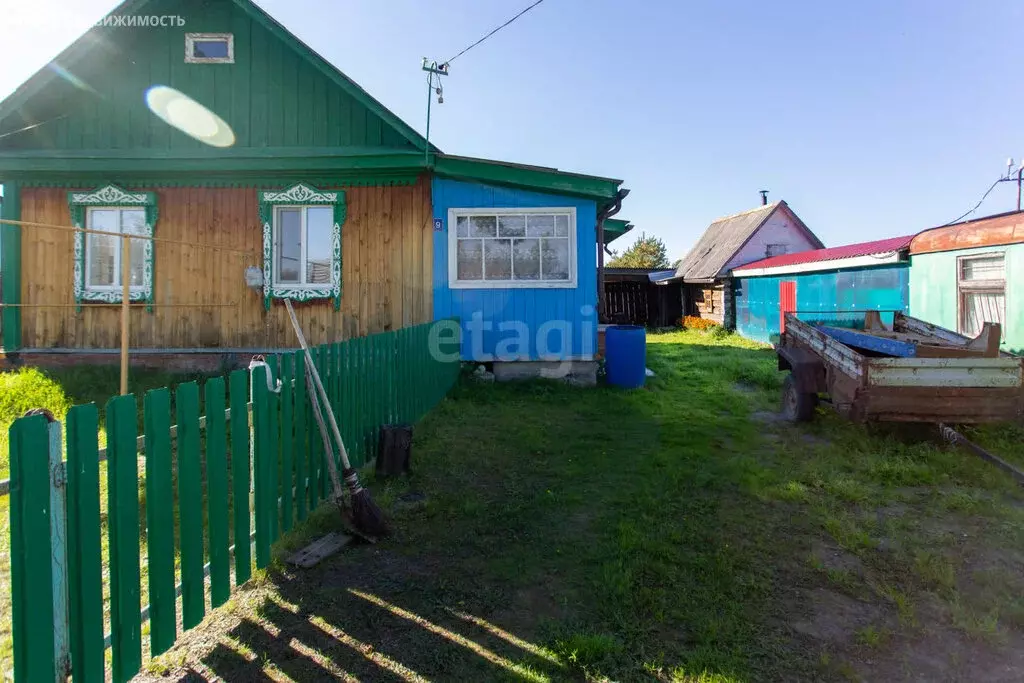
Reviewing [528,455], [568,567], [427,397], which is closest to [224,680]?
[568,567]

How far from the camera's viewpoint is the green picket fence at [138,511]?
187 centimetres

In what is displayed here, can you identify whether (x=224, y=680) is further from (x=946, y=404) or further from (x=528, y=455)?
(x=946, y=404)

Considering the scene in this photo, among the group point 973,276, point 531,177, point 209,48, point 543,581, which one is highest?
point 209,48

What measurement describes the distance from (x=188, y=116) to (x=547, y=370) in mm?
7189

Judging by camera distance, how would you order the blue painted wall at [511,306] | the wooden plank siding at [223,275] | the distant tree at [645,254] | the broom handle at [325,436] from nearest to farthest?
the broom handle at [325,436] < the blue painted wall at [511,306] < the wooden plank siding at [223,275] < the distant tree at [645,254]

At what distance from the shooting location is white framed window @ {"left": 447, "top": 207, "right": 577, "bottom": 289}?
28.7 ft

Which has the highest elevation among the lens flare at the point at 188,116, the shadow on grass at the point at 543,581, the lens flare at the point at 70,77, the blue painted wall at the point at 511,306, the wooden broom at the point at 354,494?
the lens flare at the point at 70,77

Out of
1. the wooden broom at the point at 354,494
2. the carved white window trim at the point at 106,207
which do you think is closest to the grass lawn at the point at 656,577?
the wooden broom at the point at 354,494

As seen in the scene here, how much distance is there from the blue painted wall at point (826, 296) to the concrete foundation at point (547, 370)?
14.3 ft

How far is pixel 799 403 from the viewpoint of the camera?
6.72 metres

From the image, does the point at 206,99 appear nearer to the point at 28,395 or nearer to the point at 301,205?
the point at 301,205

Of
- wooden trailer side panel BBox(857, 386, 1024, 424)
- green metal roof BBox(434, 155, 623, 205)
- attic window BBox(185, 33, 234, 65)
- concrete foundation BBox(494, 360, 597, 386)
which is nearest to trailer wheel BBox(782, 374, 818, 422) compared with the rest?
wooden trailer side panel BBox(857, 386, 1024, 424)

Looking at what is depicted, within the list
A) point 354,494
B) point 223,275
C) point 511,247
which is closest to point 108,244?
point 223,275

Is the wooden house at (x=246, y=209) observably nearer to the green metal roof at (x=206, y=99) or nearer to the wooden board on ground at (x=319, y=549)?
the green metal roof at (x=206, y=99)
